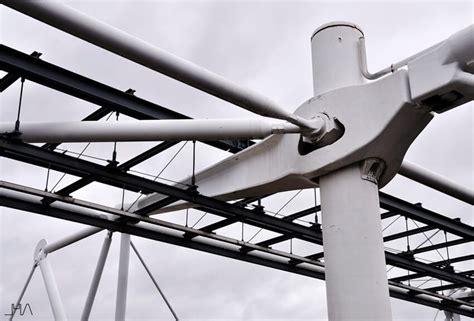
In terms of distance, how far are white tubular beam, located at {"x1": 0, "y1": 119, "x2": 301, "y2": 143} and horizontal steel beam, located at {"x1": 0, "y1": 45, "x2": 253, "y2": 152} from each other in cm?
171

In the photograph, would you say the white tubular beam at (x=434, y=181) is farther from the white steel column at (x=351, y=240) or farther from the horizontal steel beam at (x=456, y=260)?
the horizontal steel beam at (x=456, y=260)

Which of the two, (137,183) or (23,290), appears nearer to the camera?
(137,183)

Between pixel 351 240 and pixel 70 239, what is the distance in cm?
1569

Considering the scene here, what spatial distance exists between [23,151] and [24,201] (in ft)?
11.1

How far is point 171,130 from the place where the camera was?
1368 cm

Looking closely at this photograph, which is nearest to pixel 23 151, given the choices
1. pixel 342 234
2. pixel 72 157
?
pixel 72 157

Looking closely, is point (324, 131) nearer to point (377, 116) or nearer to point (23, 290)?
point (377, 116)

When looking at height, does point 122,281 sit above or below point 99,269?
A: below

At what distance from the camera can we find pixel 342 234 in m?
14.0

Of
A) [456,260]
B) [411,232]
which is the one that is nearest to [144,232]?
[411,232]

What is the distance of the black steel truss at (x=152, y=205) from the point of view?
50.3 ft

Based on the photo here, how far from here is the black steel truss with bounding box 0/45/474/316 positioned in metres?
15.3

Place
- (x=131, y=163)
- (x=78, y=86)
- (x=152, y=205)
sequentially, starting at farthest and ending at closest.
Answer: (x=152, y=205) < (x=131, y=163) < (x=78, y=86)

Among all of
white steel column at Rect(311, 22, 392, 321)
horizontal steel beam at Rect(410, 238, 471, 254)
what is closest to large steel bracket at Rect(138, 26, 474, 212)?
white steel column at Rect(311, 22, 392, 321)
